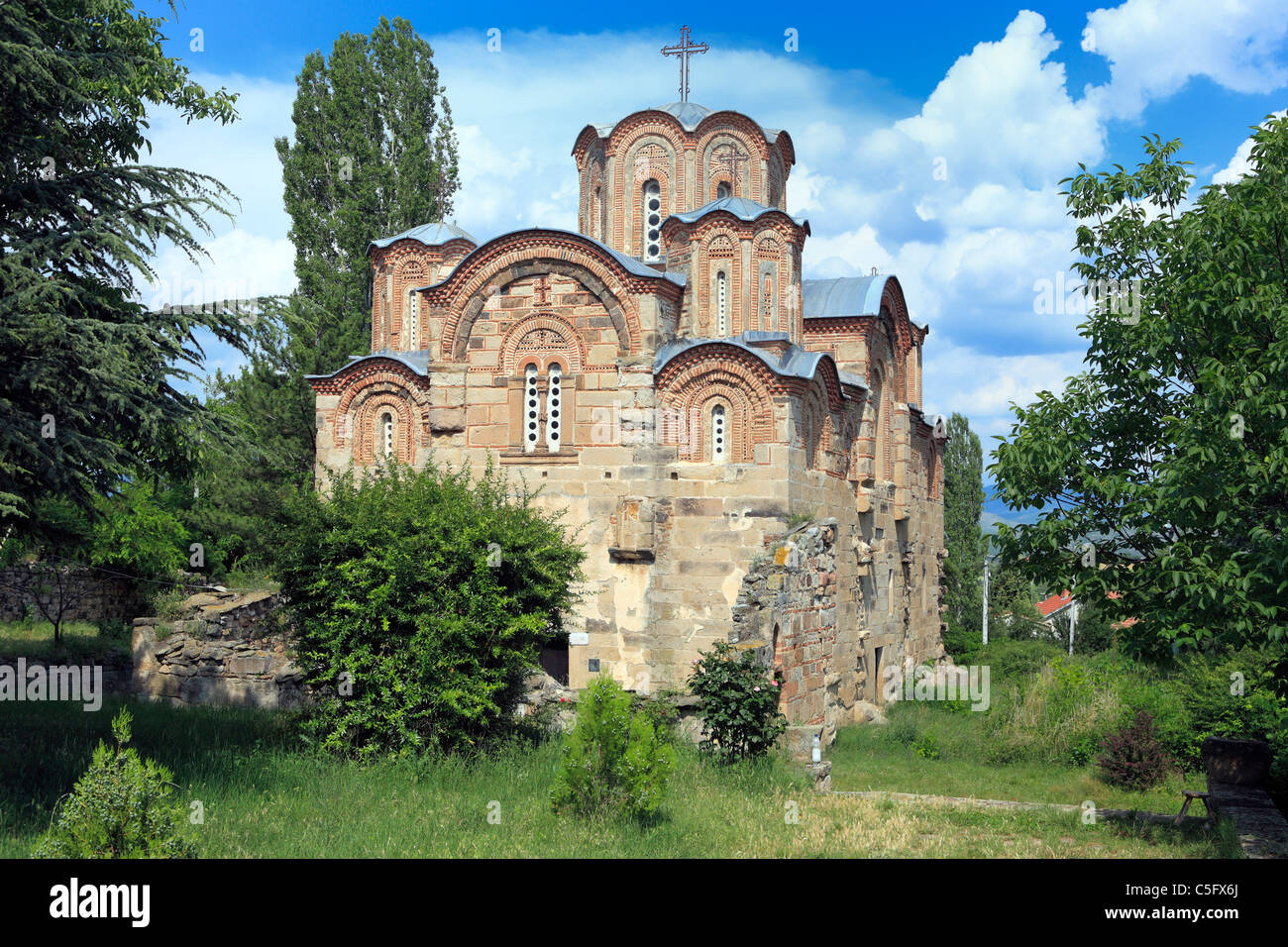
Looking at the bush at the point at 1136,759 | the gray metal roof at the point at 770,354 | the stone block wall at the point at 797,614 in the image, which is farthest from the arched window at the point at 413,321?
the bush at the point at 1136,759

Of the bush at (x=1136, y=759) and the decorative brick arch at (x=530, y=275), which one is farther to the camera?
the decorative brick arch at (x=530, y=275)

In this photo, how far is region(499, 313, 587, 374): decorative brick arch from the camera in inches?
647

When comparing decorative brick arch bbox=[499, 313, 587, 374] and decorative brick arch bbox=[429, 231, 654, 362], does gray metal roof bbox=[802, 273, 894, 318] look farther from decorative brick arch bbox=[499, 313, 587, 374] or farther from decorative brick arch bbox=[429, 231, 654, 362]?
decorative brick arch bbox=[499, 313, 587, 374]

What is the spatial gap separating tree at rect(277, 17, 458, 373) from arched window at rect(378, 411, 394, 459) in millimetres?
6998

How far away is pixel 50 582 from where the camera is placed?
70.4ft

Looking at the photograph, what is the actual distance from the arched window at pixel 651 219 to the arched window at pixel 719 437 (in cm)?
532

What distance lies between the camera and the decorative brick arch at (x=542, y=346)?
53.9ft

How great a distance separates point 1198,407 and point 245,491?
2123 cm

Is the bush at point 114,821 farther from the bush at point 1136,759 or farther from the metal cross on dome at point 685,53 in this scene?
the metal cross on dome at point 685,53

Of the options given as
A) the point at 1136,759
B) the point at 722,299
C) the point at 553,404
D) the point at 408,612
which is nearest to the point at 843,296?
the point at 722,299

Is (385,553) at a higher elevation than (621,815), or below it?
higher

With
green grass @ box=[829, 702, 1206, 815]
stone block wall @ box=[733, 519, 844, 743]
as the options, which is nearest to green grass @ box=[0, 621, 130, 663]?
stone block wall @ box=[733, 519, 844, 743]
